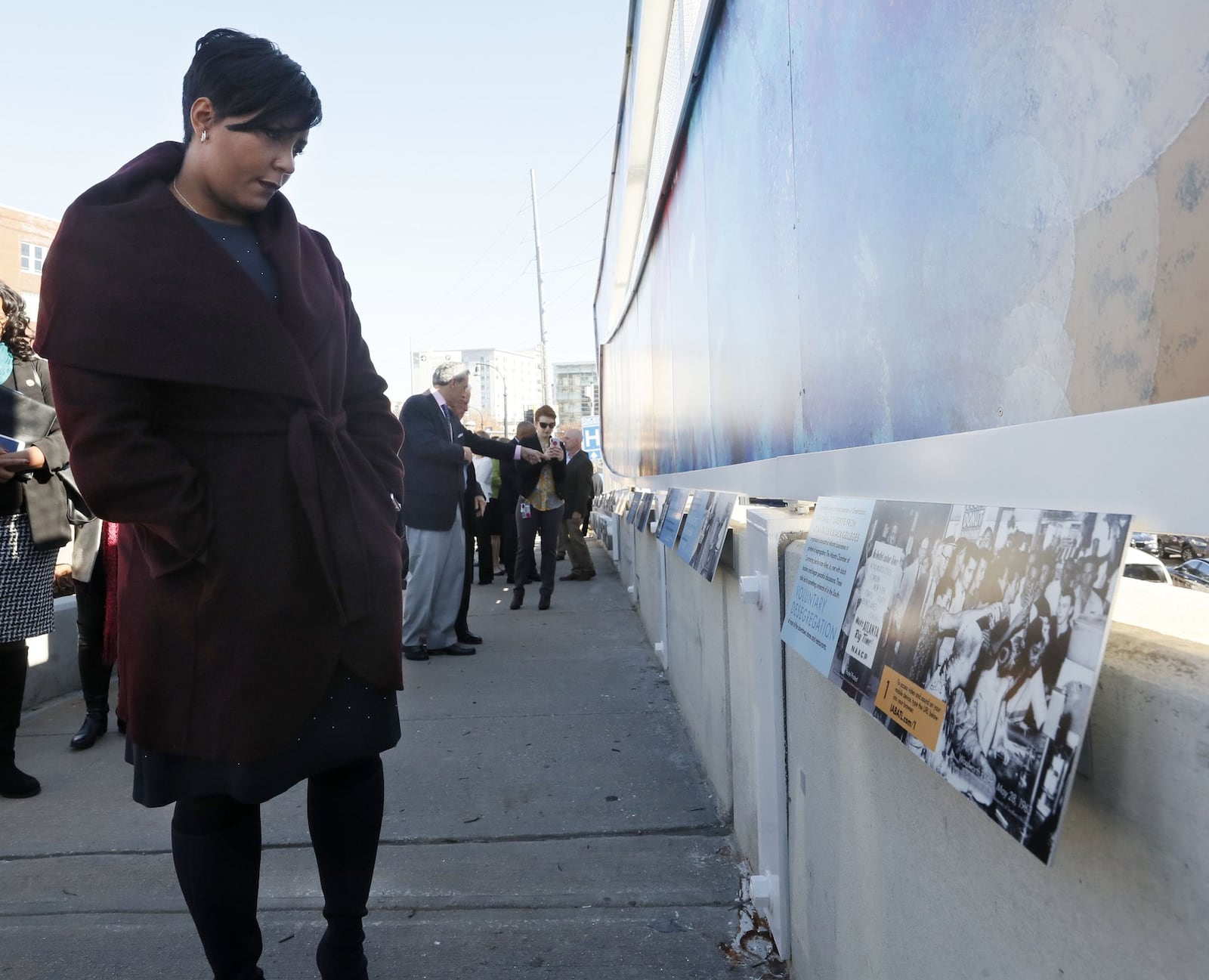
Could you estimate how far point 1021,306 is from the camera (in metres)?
1.11

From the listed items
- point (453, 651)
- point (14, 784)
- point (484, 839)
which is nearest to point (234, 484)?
point (484, 839)

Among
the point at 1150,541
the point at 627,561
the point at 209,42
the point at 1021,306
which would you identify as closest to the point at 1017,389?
the point at 1021,306

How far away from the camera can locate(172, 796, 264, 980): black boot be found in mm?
1683

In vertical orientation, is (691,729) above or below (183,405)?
below

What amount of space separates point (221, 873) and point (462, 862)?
3.63 feet

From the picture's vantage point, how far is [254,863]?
176cm

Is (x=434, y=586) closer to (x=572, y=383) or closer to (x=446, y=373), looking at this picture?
(x=446, y=373)

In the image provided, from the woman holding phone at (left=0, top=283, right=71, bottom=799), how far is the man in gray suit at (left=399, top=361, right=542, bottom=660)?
2163 mm

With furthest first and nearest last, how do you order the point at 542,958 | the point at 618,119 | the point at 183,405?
the point at 618,119
the point at 542,958
the point at 183,405

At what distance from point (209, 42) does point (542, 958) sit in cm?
210

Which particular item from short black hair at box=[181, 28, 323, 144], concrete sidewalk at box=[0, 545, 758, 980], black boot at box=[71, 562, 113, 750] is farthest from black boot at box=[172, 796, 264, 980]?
black boot at box=[71, 562, 113, 750]

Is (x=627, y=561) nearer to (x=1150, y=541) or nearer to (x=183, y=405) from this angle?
(x=183, y=405)

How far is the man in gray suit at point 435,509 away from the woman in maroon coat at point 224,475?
3.61m

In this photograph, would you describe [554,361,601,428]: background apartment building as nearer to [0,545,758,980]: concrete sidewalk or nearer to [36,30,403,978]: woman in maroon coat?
[0,545,758,980]: concrete sidewalk
